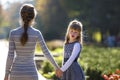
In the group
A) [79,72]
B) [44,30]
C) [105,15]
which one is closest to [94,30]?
[105,15]

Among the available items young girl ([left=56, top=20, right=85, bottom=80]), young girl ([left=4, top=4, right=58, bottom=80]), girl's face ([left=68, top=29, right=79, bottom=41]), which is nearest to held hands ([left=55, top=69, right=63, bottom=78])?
young girl ([left=56, top=20, right=85, bottom=80])

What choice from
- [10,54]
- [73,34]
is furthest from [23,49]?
[73,34]

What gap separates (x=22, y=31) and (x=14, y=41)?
0.17 metres

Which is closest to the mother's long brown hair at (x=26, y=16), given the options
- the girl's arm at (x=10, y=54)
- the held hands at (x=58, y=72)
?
the girl's arm at (x=10, y=54)

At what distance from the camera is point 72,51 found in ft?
25.9

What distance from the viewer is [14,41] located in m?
6.76

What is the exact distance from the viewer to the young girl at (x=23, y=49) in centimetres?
673

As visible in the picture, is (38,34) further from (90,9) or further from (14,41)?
(90,9)

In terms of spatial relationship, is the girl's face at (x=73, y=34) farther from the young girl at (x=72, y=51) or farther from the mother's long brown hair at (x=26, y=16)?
the mother's long brown hair at (x=26, y=16)

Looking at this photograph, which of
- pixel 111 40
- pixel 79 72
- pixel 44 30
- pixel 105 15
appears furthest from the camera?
pixel 44 30

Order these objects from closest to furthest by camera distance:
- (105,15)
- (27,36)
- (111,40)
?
(27,36) → (111,40) → (105,15)

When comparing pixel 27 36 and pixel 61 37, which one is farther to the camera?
pixel 61 37

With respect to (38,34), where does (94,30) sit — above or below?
above

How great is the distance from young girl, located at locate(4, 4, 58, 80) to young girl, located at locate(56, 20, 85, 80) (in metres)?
1.09
